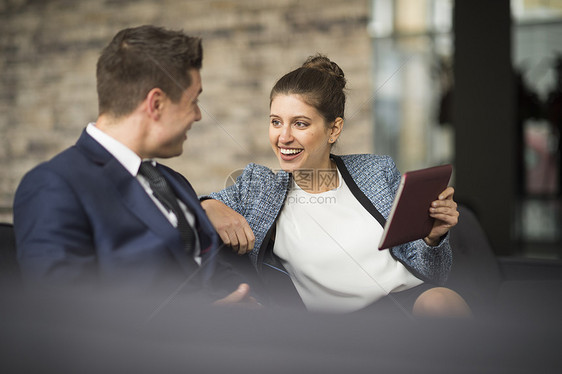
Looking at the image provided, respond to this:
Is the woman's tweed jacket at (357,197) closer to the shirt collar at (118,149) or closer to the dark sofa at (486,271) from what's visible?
the dark sofa at (486,271)

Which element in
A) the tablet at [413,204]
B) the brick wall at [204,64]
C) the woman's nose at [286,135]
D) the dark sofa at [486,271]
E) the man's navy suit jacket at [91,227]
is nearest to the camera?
the man's navy suit jacket at [91,227]

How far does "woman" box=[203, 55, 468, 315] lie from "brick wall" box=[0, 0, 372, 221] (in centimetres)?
200

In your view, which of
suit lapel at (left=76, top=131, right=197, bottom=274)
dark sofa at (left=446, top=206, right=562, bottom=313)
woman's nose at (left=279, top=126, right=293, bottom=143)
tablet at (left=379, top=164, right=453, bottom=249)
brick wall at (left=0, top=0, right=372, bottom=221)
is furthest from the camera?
brick wall at (left=0, top=0, right=372, bottom=221)

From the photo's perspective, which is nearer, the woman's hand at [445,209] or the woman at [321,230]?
the woman's hand at [445,209]

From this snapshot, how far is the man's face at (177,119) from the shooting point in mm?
1011

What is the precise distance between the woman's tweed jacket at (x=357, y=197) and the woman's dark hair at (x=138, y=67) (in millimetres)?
507

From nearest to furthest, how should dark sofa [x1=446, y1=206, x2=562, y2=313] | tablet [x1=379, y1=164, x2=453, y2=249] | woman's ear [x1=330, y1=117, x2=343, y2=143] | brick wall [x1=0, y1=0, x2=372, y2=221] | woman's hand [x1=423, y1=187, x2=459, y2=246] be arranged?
tablet [x1=379, y1=164, x2=453, y2=249] → woman's hand [x1=423, y1=187, x2=459, y2=246] → woman's ear [x1=330, y1=117, x2=343, y2=143] → dark sofa [x1=446, y1=206, x2=562, y2=313] → brick wall [x1=0, y1=0, x2=372, y2=221]

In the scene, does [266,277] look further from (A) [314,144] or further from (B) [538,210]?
(B) [538,210]

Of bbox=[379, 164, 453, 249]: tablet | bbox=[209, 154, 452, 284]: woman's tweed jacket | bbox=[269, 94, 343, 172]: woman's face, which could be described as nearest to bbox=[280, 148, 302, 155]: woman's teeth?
bbox=[269, 94, 343, 172]: woman's face

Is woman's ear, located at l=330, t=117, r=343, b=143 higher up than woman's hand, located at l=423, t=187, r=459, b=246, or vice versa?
woman's ear, located at l=330, t=117, r=343, b=143

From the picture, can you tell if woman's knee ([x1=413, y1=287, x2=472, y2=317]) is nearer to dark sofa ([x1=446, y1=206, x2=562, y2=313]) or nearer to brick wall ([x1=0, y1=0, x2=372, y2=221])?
dark sofa ([x1=446, y1=206, x2=562, y2=313])

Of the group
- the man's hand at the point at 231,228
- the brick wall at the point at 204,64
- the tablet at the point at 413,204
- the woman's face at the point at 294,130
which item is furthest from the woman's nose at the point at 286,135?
the brick wall at the point at 204,64

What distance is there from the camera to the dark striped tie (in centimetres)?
104

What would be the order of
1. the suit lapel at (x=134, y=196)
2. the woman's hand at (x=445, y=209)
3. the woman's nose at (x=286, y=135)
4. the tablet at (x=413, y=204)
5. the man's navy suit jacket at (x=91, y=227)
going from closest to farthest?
the man's navy suit jacket at (x=91, y=227), the suit lapel at (x=134, y=196), the tablet at (x=413, y=204), the woman's hand at (x=445, y=209), the woman's nose at (x=286, y=135)
